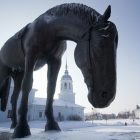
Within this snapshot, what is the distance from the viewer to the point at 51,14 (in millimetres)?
2867

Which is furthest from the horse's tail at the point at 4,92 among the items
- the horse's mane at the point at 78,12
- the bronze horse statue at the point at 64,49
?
the horse's mane at the point at 78,12

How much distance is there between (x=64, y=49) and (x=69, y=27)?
732 mm

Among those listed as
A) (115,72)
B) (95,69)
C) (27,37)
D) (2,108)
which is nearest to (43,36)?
(27,37)

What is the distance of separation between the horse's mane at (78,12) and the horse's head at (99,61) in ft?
0.50

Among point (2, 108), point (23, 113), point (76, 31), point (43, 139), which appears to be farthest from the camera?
point (2, 108)

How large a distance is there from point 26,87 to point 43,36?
673 millimetres

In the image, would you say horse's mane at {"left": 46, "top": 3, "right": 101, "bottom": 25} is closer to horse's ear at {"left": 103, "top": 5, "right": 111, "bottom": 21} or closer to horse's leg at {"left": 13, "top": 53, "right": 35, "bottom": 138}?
horse's ear at {"left": 103, "top": 5, "right": 111, "bottom": 21}

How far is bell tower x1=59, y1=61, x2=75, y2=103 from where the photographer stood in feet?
174

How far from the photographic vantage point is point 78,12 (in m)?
2.48

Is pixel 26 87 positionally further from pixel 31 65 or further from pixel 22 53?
pixel 22 53

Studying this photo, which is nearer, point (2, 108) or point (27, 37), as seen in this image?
point (27, 37)

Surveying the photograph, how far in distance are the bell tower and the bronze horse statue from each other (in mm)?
48739

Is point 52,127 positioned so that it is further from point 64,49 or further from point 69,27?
point 69,27

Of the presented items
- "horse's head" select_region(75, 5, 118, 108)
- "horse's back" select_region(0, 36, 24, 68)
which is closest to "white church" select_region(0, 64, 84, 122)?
"horse's back" select_region(0, 36, 24, 68)
